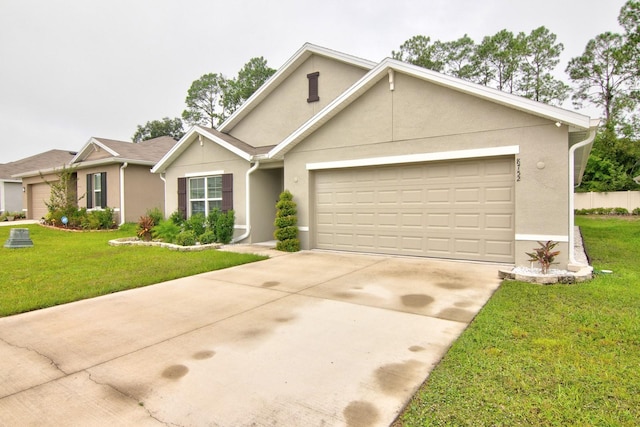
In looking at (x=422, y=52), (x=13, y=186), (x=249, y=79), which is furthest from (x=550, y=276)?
(x=13, y=186)

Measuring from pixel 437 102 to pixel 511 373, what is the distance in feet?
21.8

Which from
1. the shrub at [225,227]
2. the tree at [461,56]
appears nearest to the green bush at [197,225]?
the shrub at [225,227]

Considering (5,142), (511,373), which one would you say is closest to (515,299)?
(511,373)

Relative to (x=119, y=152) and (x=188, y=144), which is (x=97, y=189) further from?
(x=188, y=144)

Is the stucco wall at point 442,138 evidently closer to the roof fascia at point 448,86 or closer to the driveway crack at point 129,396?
the roof fascia at point 448,86

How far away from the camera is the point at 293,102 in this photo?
44.2 ft

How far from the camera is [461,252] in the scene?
27.1 feet

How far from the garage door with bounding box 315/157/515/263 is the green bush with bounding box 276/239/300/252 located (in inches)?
27.7

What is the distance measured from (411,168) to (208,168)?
7.33m

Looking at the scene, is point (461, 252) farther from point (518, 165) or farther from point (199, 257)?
point (199, 257)

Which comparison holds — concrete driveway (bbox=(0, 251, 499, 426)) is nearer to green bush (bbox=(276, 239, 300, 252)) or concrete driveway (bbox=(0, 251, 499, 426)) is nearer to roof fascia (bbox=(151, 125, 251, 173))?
green bush (bbox=(276, 239, 300, 252))

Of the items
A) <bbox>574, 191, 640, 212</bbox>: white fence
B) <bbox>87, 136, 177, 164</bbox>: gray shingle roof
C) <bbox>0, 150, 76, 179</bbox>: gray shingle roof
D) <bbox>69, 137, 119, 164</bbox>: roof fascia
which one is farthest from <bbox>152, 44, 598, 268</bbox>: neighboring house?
<bbox>0, 150, 76, 179</bbox>: gray shingle roof

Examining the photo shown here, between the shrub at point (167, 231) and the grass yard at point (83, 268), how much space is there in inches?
33.5

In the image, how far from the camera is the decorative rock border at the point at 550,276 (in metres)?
6.13
